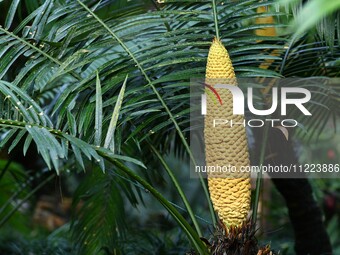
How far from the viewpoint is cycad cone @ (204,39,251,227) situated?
2014mm

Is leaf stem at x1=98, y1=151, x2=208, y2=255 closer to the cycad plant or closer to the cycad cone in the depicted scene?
the cycad plant

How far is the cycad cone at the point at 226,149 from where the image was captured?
2.01 m

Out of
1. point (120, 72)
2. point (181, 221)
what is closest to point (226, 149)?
point (181, 221)

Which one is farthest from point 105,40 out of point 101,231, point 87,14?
point 101,231

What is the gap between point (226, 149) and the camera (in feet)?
6.63

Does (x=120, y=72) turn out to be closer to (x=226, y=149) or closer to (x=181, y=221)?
(x=226, y=149)

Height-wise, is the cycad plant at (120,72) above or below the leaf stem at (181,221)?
above

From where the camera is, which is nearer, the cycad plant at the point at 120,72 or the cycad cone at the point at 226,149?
the cycad plant at the point at 120,72

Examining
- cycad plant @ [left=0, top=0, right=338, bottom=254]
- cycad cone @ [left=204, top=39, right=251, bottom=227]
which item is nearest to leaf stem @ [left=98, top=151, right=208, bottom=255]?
cycad plant @ [left=0, top=0, right=338, bottom=254]

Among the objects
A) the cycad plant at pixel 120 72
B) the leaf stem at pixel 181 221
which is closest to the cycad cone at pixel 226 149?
the cycad plant at pixel 120 72

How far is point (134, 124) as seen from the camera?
2.51 meters

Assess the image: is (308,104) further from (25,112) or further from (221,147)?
(25,112)

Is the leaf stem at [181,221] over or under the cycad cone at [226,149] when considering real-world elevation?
under

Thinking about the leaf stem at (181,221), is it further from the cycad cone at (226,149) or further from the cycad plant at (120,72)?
the cycad cone at (226,149)
